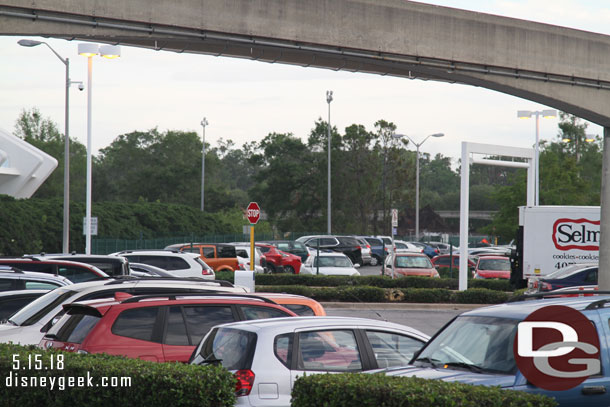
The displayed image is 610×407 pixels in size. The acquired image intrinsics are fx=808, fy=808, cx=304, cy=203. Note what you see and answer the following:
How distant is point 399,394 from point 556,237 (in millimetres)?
25289

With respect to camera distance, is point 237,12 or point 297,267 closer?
point 237,12

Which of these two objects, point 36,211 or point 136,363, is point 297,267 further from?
point 136,363

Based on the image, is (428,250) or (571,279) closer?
(571,279)

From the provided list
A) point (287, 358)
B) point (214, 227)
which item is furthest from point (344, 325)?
point (214, 227)

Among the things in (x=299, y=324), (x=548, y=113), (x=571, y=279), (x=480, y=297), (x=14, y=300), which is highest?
(x=548, y=113)

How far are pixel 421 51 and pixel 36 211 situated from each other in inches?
1418

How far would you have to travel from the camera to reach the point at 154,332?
9.50 meters

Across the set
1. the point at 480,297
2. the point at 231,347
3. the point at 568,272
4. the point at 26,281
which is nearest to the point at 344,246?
the point at 480,297

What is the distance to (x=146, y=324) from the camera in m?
9.52

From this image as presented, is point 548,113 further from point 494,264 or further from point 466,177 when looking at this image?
point 466,177

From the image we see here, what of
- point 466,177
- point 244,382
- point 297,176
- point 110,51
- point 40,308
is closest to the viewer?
point 244,382

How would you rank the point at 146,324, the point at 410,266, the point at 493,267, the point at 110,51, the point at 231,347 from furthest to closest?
the point at 493,267 → the point at 410,266 → the point at 110,51 → the point at 146,324 → the point at 231,347

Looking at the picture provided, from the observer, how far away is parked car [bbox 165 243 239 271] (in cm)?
3444

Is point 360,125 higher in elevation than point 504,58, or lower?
higher
